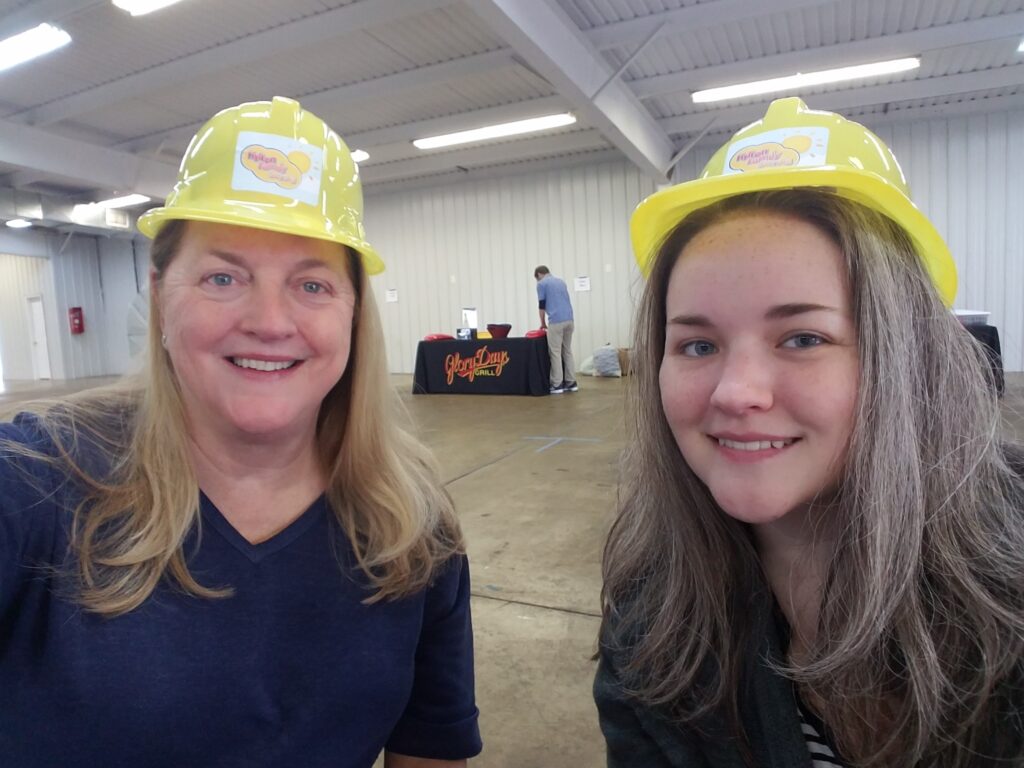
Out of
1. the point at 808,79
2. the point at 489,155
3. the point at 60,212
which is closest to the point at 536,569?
the point at 808,79

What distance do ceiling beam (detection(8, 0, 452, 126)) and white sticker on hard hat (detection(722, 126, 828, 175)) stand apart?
18.5 ft

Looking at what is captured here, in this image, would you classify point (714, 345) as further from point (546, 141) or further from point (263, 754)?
point (546, 141)

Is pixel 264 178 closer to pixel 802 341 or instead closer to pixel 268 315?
pixel 268 315

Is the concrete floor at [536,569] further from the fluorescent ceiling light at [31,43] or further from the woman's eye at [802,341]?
the fluorescent ceiling light at [31,43]

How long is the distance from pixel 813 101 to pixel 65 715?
31.8ft

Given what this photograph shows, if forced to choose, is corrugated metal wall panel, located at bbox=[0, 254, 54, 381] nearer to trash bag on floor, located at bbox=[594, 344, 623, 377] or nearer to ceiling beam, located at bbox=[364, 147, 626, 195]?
ceiling beam, located at bbox=[364, 147, 626, 195]

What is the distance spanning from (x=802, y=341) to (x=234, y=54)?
24.4ft

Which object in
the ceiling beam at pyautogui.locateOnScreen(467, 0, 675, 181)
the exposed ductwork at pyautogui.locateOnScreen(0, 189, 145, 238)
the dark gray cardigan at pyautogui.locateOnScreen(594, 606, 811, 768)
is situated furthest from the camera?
the exposed ductwork at pyautogui.locateOnScreen(0, 189, 145, 238)

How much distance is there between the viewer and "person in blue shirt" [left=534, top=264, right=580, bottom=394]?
26.9ft

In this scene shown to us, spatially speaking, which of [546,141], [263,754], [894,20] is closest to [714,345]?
[263,754]

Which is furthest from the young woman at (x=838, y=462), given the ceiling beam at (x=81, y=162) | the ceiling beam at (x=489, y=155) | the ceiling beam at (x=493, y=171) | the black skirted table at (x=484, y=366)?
the ceiling beam at (x=81, y=162)

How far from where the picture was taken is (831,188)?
790mm

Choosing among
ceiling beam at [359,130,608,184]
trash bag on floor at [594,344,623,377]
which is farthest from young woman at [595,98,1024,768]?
ceiling beam at [359,130,608,184]

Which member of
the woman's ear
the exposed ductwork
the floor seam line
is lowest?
the floor seam line
